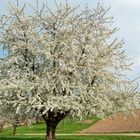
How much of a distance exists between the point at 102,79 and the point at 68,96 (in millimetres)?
3251

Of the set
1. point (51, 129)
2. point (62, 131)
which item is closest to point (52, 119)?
point (51, 129)

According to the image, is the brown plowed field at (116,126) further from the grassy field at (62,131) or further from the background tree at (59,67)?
the background tree at (59,67)

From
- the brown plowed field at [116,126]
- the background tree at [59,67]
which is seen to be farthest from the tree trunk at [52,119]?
the brown plowed field at [116,126]

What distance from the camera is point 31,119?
39844 millimetres

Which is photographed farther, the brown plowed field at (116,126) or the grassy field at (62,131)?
the brown plowed field at (116,126)

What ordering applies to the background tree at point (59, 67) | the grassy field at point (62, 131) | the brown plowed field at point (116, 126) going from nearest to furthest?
the background tree at point (59, 67), the grassy field at point (62, 131), the brown plowed field at point (116, 126)

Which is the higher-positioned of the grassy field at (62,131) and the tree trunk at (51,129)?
the grassy field at (62,131)

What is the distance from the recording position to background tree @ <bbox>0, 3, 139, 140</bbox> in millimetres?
35469

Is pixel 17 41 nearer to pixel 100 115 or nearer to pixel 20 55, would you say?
pixel 20 55

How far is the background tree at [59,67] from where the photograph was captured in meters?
35.5

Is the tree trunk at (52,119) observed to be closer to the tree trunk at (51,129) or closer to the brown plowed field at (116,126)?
the tree trunk at (51,129)

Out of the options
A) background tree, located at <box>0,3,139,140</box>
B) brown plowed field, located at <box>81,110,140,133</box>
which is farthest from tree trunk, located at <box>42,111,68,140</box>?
brown plowed field, located at <box>81,110,140,133</box>

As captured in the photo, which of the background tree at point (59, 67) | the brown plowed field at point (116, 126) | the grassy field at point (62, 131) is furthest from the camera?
the brown plowed field at point (116, 126)

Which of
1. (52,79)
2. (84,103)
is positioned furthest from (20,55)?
(84,103)
